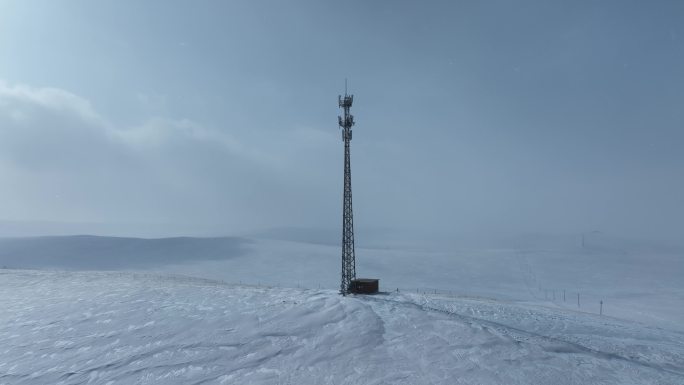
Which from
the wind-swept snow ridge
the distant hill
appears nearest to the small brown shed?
the wind-swept snow ridge

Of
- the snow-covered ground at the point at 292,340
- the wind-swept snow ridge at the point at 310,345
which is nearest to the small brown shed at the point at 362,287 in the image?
the snow-covered ground at the point at 292,340

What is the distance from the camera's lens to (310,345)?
55.8 feet

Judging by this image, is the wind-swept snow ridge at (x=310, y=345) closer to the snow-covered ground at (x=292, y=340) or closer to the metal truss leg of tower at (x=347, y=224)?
the snow-covered ground at (x=292, y=340)

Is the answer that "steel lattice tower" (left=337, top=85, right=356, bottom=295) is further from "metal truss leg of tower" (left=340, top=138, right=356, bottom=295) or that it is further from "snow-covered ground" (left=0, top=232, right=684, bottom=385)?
"snow-covered ground" (left=0, top=232, right=684, bottom=385)

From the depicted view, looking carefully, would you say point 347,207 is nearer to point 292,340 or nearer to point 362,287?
point 362,287

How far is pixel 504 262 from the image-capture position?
A: 315ft

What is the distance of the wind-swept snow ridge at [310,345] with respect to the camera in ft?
47.7

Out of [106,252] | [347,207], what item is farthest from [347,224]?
[106,252]

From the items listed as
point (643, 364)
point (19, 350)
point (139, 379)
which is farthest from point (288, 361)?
point (643, 364)

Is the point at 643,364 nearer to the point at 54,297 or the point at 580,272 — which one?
the point at 54,297

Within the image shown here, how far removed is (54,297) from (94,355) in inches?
599

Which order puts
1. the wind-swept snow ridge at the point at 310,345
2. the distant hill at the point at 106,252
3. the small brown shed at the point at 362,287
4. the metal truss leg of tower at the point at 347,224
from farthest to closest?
the distant hill at the point at 106,252 < the metal truss leg of tower at the point at 347,224 < the small brown shed at the point at 362,287 < the wind-swept snow ridge at the point at 310,345

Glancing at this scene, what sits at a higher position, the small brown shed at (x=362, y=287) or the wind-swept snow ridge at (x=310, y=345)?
the small brown shed at (x=362, y=287)

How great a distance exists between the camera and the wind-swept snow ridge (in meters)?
14.5
